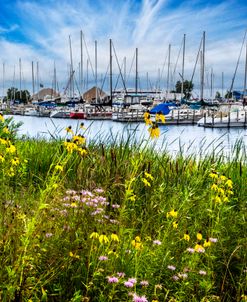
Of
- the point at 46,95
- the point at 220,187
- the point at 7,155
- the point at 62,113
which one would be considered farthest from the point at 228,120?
the point at 46,95

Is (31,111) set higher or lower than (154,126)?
lower

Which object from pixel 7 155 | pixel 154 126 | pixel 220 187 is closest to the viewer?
pixel 154 126

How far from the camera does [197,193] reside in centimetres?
556

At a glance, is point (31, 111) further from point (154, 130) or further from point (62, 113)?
point (154, 130)

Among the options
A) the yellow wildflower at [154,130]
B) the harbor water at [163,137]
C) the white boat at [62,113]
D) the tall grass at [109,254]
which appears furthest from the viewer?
the white boat at [62,113]

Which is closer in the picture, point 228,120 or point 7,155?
point 7,155

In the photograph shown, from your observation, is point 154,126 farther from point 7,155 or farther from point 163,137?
point 163,137

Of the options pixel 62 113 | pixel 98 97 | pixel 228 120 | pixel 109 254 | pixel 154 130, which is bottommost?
pixel 228 120

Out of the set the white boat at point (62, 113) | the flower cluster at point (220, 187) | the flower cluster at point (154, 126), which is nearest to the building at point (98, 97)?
the white boat at point (62, 113)

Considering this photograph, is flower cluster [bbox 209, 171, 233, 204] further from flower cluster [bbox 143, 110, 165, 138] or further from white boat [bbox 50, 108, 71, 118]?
white boat [bbox 50, 108, 71, 118]

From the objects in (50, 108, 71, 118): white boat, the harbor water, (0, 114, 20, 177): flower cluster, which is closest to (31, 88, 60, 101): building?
(50, 108, 71, 118): white boat

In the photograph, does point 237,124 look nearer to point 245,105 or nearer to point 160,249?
point 245,105

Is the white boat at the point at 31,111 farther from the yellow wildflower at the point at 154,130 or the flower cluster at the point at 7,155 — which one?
the yellow wildflower at the point at 154,130

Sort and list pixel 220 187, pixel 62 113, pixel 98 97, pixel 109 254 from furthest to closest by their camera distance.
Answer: pixel 98 97 < pixel 62 113 < pixel 220 187 < pixel 109 254
